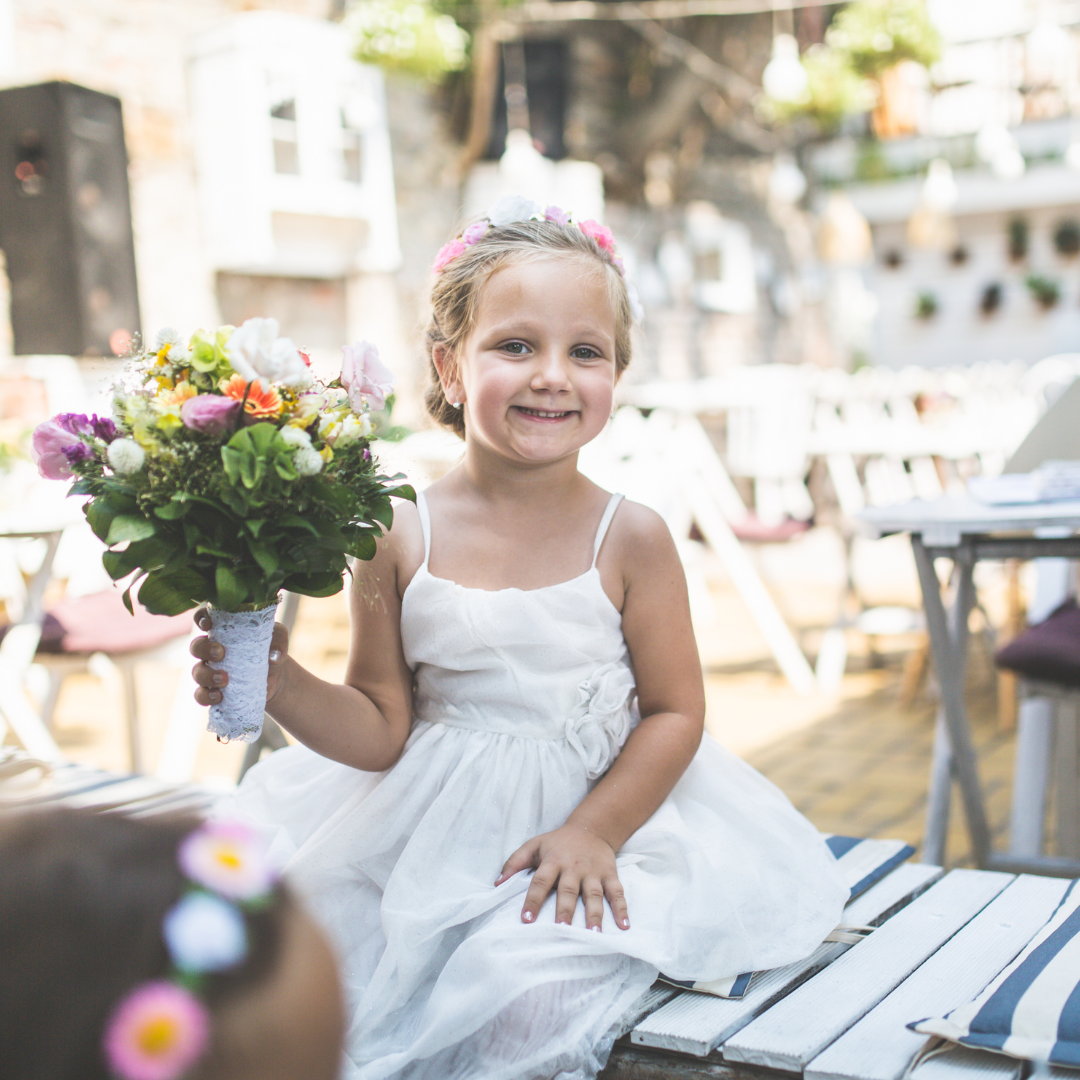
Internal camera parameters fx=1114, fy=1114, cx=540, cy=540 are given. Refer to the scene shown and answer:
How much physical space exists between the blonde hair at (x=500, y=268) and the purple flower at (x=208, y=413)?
0.49 m

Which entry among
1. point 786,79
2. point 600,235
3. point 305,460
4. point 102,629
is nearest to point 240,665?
point 305,460

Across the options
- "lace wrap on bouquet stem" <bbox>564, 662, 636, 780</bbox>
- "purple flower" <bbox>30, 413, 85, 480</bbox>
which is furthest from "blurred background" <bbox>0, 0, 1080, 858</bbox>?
"lace wrap on bouquet stem" <bbox>564, 662, 636, 780</bbox>

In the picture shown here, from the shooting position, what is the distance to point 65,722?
4.63 m

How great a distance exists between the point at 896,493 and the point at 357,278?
420 cm

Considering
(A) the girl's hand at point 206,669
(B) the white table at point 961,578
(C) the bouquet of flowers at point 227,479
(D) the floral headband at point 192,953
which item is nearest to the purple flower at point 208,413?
(C) the bouquet of flowers at point 227,479

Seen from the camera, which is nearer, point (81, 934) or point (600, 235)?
point (81, 934)

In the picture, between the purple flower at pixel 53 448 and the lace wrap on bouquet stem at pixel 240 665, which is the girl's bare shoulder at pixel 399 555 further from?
the purple flower at pixel 53 448

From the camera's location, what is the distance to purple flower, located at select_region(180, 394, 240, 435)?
1184mm

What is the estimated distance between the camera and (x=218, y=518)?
1216 mm

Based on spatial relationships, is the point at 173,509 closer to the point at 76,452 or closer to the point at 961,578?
the point at 76,452

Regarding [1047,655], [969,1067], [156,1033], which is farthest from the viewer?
[1047,655]

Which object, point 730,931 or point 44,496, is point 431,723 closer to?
point 730,931

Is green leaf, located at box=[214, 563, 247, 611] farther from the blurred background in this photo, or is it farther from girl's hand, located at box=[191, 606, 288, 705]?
the blurred background

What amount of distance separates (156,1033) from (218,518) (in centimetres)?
76
